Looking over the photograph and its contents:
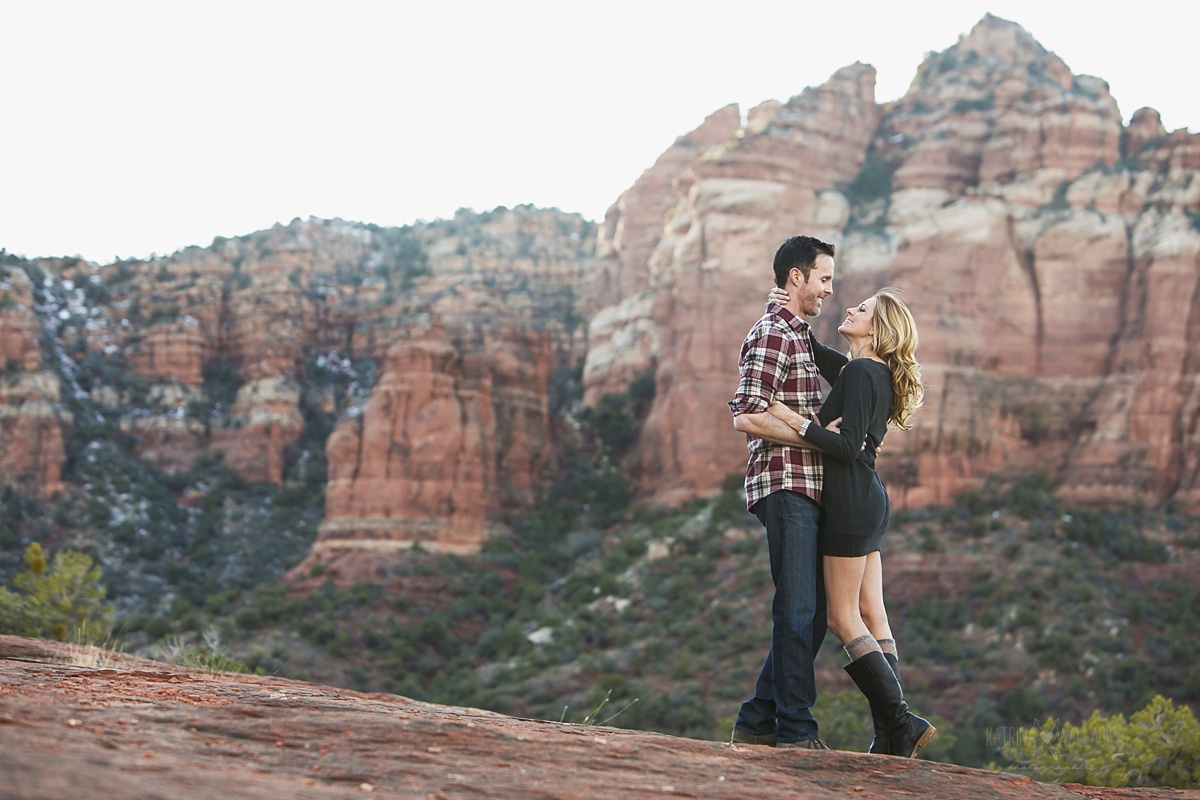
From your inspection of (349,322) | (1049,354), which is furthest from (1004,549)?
(349,322)

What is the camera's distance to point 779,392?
6305 mm

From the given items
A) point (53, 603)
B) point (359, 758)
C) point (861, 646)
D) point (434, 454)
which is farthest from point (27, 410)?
point (359, 758)

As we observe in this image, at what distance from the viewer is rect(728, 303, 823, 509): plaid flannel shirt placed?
20.3ft

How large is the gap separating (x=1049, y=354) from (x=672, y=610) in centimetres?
1633

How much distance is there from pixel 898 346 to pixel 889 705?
5.71ft

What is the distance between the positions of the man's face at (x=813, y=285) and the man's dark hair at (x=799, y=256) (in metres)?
0.02

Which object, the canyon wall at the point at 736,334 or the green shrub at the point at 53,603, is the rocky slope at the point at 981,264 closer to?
the canyon wall at the point at 736,334

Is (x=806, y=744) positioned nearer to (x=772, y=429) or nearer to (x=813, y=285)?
(x=772, y=429)

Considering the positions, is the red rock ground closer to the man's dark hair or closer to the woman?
the woman

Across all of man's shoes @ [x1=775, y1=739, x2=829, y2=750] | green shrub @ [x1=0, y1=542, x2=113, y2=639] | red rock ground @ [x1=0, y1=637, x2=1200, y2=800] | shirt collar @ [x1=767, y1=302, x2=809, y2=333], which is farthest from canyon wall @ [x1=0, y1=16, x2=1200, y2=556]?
red rock ground @ [x1=0, y1=637, x2=1200, y2=800]

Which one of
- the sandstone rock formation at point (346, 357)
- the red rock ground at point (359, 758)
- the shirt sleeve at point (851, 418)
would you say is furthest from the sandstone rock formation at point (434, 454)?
the red rock ground at point (359, 758)

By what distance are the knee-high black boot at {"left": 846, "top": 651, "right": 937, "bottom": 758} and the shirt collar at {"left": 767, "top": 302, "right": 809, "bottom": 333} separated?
1.63m

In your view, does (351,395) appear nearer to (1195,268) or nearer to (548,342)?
(548,342)

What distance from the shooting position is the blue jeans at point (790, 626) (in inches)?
235
